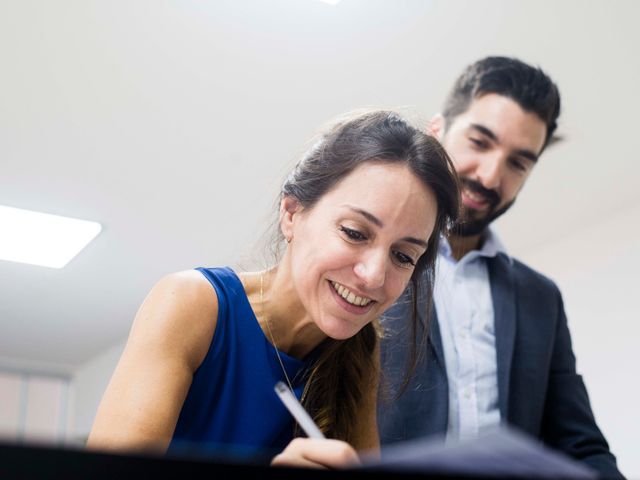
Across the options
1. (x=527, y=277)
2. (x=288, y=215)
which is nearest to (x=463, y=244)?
(x=527, y=277)

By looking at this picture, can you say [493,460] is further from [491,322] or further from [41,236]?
[41,236]

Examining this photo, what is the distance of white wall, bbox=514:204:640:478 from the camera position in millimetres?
3648

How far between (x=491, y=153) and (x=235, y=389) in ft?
2.88

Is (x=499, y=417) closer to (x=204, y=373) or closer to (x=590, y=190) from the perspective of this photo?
(x=204, y=373)

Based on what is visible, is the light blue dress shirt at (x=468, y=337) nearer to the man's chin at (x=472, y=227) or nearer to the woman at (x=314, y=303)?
the man's chin at (x=472, y=227)

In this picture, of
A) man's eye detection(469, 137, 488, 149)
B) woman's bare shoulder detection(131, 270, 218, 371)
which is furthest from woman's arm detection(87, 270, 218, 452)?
man's eye detection(469, 137, 488, 149)

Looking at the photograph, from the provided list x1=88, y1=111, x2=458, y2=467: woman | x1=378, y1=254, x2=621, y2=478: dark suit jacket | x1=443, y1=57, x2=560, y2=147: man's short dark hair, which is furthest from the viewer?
x1=443, y1=57, x2=560, y2=147: man's short dark hair

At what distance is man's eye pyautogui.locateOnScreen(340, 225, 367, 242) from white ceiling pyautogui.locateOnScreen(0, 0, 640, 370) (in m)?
1.18

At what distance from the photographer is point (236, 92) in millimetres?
2900

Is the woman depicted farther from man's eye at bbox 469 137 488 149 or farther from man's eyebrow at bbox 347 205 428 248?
man's eye at bbox 469 137 488 149

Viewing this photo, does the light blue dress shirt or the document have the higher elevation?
the document

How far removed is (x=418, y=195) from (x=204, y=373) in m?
0.37

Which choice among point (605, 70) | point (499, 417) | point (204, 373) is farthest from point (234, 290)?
point (605, 70)

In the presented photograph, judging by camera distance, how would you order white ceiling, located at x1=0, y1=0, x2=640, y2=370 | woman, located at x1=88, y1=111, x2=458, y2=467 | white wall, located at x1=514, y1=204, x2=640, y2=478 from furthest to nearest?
white wall, located at x1=514, y1=204, x2=640, y2=478
white ceiling, located at x1=0, y1=0, x2=640, y2=370
woman, located at x1=88, y1=111, x2=458, y2=467
